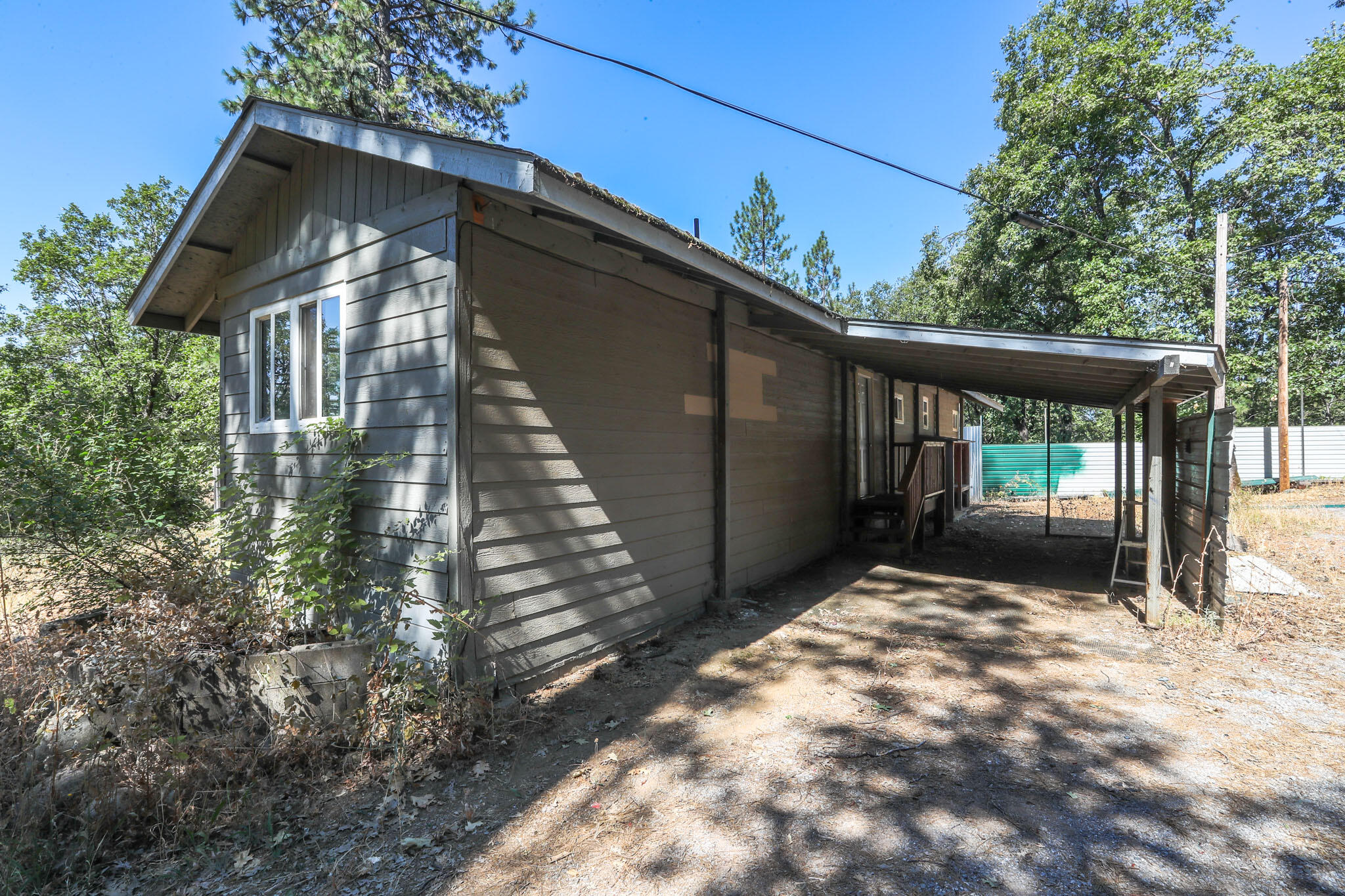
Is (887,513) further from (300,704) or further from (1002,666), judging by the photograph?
(300,704)

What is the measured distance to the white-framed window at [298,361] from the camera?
423 centimetres

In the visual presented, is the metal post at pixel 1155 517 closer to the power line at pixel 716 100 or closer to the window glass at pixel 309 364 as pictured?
the power line at pixel 716 100

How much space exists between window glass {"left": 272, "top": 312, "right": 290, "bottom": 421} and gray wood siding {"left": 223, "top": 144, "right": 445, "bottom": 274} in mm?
613

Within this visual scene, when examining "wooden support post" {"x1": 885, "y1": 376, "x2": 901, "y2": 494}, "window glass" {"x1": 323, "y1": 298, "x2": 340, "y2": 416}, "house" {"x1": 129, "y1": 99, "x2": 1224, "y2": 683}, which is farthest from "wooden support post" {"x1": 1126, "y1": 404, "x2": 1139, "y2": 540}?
"window glass" {"x1": 323, "y1": 298, "x2": 340, "y2": 416}

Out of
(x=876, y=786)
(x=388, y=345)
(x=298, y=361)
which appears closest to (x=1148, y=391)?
(x=876, y=786)

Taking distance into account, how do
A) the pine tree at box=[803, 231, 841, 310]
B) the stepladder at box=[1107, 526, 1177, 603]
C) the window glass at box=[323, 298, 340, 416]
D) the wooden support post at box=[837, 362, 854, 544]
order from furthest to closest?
the pine tree at box=[803, 231, 841, 310] → the wooden support post at box=[837, 362, 854, 544] → the stepladder at box=[1107, 526, 1177, 603] → the window glass at box=[323, 298, 340, 416]

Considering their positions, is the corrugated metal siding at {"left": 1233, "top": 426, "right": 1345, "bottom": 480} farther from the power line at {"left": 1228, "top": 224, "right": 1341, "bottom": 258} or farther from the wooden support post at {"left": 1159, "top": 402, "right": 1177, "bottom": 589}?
the wooden support post at {"left": 1159, "top": 402, "right": 1177, "bottom": 589}

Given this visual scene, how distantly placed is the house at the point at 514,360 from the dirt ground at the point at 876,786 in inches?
32.7

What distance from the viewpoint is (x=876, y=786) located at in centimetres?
279

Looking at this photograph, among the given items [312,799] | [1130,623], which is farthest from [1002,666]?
[312,799]

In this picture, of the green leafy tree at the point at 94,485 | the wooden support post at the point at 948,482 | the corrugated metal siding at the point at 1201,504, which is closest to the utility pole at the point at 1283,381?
the wooden support post at the point at 948,482

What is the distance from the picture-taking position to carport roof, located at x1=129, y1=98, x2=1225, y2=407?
10.1 ft

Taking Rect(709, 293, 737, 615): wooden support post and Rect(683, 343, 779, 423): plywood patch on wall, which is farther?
Rect(709, 293, 737, 615): wooden support post

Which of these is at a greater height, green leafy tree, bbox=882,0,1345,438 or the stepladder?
green leafy tree, bbox=882,0,1345,438
